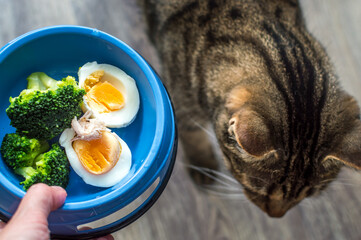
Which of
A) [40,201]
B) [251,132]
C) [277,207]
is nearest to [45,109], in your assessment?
[40,201]

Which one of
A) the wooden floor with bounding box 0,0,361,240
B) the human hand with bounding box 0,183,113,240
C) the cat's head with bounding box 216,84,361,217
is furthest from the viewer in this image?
the wooden floor with bounding box 0,0,361,240

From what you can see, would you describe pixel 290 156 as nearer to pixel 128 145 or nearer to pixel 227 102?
pixel 227 102

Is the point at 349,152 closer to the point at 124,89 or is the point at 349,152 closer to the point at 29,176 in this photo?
the point at 124,89

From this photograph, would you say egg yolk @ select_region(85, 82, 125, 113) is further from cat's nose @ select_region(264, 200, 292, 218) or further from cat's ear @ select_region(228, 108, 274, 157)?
cat's nose @ select_region(264, 200, 292, 218)

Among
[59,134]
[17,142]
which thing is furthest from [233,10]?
[17,142]

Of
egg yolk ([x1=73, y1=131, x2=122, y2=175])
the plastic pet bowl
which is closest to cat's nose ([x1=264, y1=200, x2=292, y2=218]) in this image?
the plastic pet bowl

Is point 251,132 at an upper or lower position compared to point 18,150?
upper
